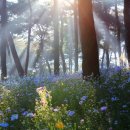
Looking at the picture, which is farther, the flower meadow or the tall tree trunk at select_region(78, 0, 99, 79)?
the tall tree trunk at select_region(78, 0, 99, 79)

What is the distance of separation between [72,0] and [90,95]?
121 ft

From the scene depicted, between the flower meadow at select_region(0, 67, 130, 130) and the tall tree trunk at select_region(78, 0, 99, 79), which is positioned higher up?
the tall tree trunk at select_region(78, 0, 99, 79)

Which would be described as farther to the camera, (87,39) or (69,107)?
(87,39)

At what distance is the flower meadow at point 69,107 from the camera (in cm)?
515

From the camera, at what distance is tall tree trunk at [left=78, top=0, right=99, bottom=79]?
38.6 feet

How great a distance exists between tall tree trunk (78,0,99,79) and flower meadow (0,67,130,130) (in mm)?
1486

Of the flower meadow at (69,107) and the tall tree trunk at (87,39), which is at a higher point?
the tall tree trunk at (87,39)

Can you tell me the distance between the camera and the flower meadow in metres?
5.15

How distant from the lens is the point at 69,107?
24.0ft

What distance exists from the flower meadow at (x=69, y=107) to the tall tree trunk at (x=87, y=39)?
58.5 inches

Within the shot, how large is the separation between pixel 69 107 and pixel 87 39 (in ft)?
15.9

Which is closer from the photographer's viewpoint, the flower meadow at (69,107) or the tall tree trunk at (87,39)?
the flower meadow at (69,107)

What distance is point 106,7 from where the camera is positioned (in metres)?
47.4

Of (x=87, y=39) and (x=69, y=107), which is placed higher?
(x=87, y=39)
